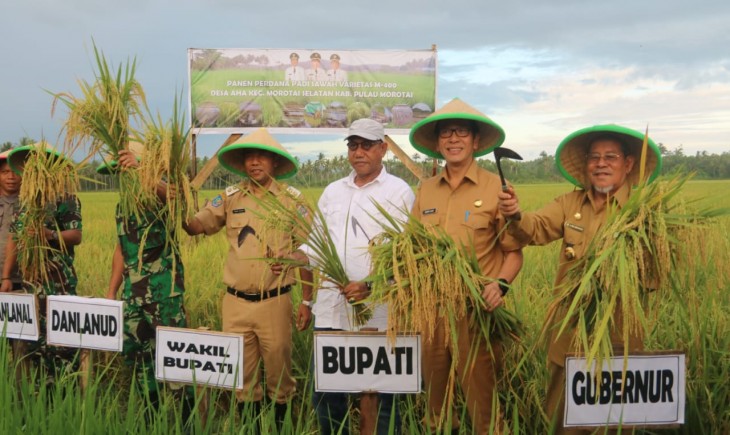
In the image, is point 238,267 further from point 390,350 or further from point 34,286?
point 34,286

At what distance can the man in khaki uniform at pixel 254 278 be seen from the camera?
314 cm

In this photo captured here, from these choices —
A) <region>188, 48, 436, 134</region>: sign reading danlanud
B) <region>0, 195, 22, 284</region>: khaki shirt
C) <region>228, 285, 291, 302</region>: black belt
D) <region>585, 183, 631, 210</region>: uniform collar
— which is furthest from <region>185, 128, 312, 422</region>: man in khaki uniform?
<region>188, 48, 436, 134</region>: sign reading danlanud

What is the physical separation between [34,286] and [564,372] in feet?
10.6

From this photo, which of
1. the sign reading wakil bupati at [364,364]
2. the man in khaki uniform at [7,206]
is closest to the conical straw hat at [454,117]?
the sign reading wakil bupati at [364,364]

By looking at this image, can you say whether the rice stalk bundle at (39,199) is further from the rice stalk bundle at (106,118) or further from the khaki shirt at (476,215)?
the khaki shirt at (476,215)

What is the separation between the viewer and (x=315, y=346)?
2.62 metres

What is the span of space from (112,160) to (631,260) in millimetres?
2523

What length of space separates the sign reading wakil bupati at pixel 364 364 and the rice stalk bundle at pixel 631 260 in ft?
2.25

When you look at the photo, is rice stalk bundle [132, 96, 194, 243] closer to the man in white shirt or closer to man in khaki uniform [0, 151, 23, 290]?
the man in white shirt

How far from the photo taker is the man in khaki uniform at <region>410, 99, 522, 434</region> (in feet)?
9.05

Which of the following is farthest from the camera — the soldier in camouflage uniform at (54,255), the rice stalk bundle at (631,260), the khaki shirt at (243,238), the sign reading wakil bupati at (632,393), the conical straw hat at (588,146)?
the soldier in camouflage uniform at (54,255)

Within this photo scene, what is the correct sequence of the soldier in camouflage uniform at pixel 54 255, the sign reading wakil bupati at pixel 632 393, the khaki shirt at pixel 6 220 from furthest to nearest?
the khaki shirt at pixel 6 220 → the soldier in camouflage uniform at pixel 54 255 → the sign reading wakil bupati at pixel 632 393

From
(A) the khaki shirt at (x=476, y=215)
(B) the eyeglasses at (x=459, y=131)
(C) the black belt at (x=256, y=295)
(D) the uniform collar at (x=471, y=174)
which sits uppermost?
(B) the eyeglasses at (x=459, y=131)

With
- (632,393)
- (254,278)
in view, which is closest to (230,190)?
(254,278)
